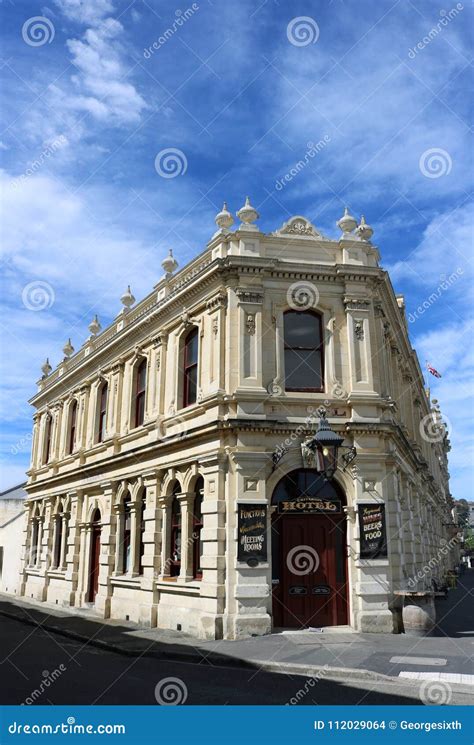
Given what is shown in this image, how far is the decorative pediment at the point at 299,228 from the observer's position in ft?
58.6

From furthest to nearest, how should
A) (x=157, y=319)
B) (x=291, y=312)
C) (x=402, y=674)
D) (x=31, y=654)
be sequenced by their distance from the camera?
(x=157, y=319) → (x=291, y=312) → (x=31, y=654) → (x=402, y=674)

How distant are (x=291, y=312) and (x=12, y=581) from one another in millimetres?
23984

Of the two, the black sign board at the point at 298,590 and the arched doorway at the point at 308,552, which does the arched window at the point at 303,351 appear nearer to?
the arched doorway at the point at 308,552

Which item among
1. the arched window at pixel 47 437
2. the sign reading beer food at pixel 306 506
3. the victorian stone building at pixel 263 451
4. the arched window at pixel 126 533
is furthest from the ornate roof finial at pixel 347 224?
the arched window at pixel 47 437

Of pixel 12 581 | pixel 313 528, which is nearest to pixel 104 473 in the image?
pixel 313 528

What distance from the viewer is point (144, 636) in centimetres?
1584

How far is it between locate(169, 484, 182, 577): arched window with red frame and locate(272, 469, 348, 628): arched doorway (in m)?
3.45

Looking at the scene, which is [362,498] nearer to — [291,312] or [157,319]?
[291,312]

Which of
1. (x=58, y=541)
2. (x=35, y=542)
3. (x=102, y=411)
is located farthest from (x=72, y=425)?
(x=35, y=542)

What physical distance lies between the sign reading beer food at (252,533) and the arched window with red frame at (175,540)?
11.0 feet

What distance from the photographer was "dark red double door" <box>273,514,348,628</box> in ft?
50.6

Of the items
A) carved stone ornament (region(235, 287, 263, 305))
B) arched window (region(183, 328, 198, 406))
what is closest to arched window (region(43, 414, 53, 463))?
arched window (region(183, 328, 198, 406))

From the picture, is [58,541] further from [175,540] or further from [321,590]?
[321,590]

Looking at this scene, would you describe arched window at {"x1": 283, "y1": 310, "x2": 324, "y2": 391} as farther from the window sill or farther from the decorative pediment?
the window sill
